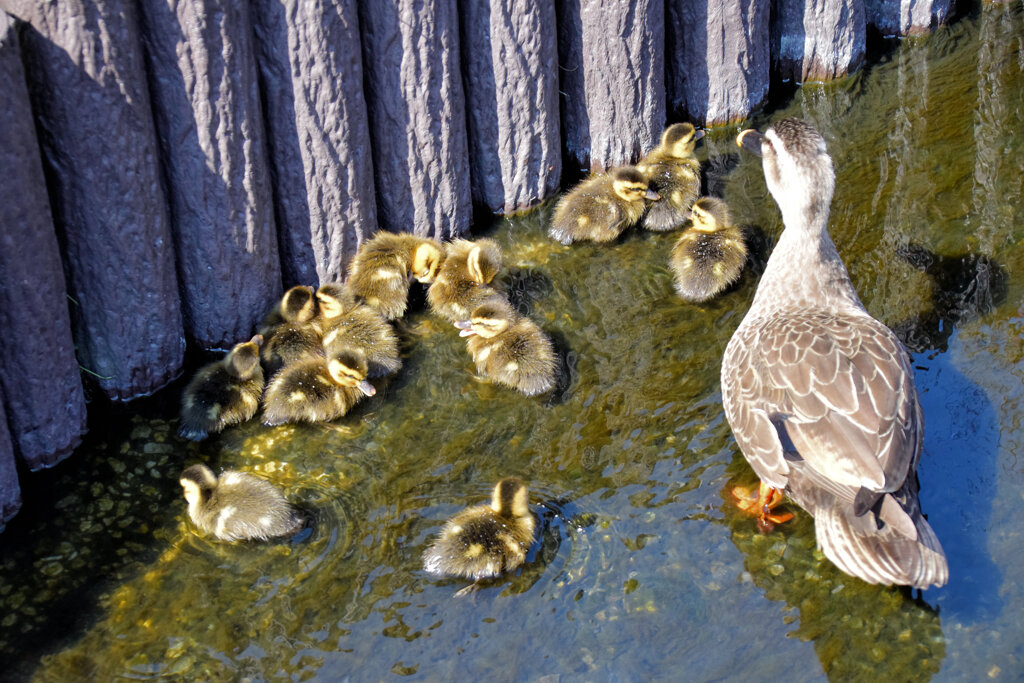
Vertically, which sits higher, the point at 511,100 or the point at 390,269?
the point at 511,100

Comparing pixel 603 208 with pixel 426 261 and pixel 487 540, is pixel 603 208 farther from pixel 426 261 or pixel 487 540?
pixel 487 540

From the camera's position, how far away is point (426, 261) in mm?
5285

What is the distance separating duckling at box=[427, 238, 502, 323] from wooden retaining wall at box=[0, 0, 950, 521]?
31cm

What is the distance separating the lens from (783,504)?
14.1 feet

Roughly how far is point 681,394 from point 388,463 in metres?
1.36

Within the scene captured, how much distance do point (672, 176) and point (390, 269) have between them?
1.78 m

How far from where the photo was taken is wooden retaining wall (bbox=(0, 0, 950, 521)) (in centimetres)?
410

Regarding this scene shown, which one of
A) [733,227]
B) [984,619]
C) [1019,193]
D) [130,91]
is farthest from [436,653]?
[1019,193]

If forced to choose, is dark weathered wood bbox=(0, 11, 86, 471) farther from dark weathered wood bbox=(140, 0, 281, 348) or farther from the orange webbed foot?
the orange webbed foot

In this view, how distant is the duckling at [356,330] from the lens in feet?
16.2

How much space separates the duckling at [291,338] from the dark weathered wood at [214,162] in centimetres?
17

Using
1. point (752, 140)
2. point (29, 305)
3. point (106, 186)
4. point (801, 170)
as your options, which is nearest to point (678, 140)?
point (752, 140)

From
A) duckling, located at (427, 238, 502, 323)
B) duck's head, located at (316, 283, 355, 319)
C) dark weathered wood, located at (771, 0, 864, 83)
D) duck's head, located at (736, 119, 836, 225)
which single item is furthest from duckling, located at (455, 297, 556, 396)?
dark weathered wood, located at (771, 0, 864, 83)

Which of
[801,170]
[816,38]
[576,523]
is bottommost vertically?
[576,523]
